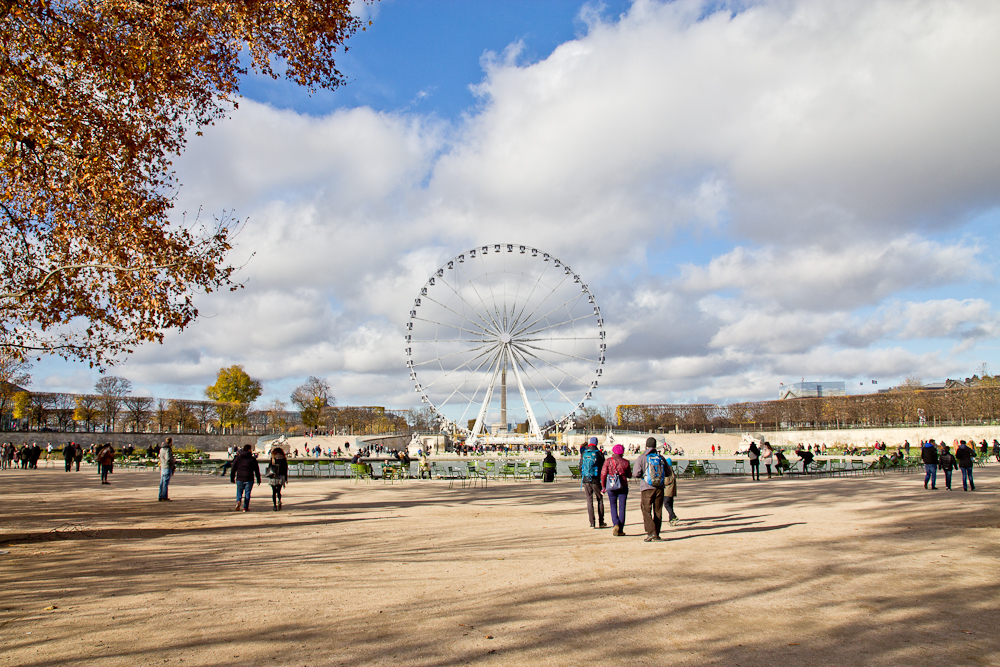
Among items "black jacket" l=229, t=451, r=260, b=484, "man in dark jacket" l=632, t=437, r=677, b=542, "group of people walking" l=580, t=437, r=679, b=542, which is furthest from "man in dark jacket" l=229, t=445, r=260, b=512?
"man in dark jacket" l=632, t=437, r=677, b=542

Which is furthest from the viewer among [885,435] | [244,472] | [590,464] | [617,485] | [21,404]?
[21,404]

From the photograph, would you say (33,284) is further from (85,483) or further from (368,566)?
(85,483)

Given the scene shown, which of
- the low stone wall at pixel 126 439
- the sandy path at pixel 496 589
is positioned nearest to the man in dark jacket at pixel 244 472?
the sandy path at pixel 496 589

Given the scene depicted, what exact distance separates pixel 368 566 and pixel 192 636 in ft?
9.35

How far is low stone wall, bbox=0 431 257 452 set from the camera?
60406mm

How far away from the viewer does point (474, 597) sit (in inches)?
239

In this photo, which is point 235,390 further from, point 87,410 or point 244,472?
point 244,472

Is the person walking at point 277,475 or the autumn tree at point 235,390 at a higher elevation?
the autumn tree at point 235,390

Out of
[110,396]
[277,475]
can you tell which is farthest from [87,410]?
[277,475]

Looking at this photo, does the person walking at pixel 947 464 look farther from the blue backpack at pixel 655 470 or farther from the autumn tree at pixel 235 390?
the autumn tree at pixel 235 390

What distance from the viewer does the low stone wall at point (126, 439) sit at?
198 feet

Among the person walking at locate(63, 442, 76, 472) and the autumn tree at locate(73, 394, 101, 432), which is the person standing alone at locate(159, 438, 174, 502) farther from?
the autumn tree at locate(73, 394, 101, 432)

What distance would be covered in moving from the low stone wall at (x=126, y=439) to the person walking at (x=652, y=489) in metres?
51.3

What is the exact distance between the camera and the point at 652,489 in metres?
9.36
